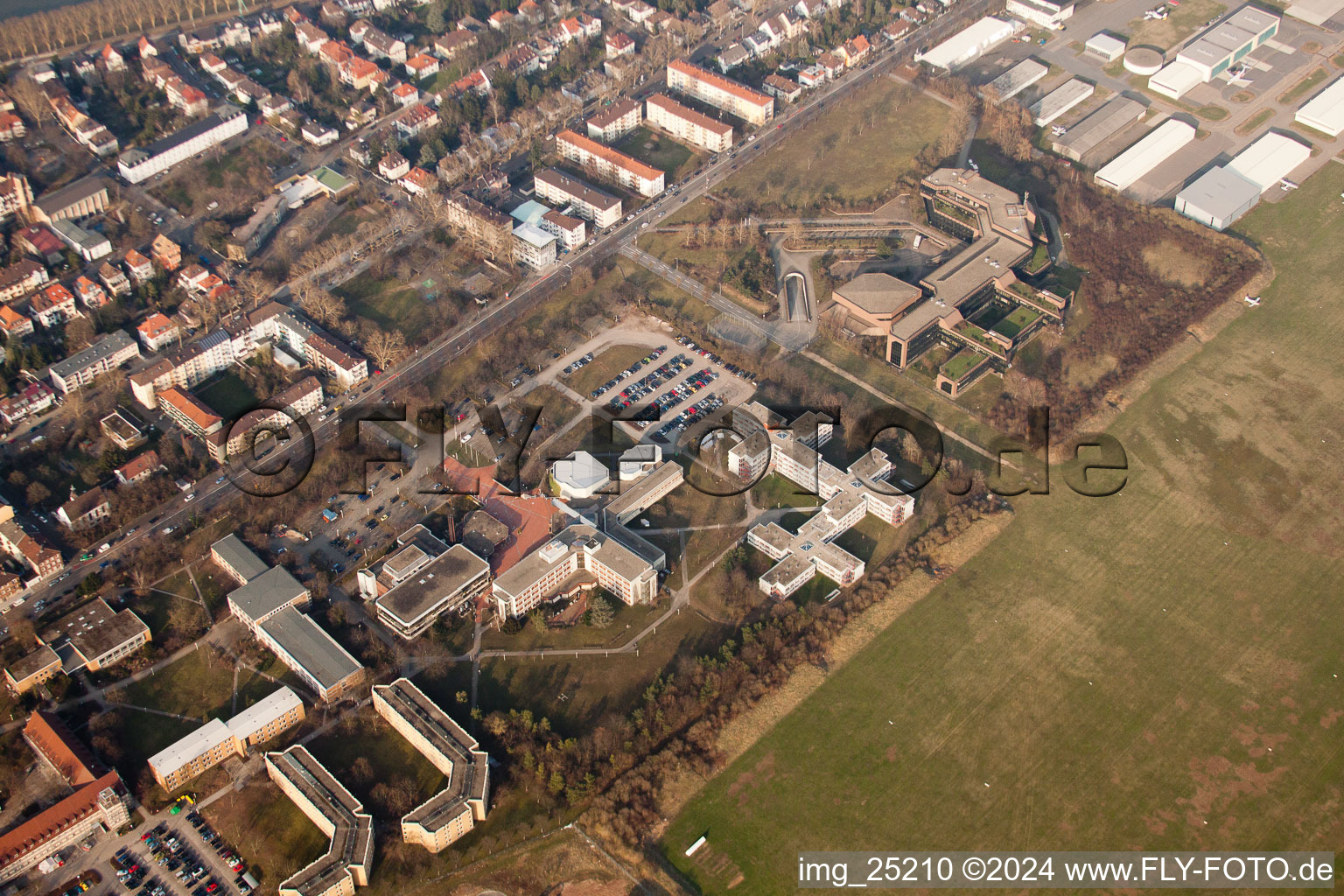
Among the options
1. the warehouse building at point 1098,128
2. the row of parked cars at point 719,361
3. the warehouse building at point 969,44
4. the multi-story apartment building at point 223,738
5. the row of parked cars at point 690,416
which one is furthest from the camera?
the warehouse building at point 969,44

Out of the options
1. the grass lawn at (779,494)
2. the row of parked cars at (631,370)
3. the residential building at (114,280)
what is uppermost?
the residential building at (114,280)

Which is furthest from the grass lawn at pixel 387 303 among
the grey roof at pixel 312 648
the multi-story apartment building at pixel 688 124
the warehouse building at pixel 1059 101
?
the warehouse building at pixel 1059 101

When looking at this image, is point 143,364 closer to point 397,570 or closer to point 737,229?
point 397,570

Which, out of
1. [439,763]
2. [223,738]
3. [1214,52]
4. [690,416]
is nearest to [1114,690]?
[690,416]

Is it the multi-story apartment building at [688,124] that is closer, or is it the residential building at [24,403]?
the residential building at [24,403]

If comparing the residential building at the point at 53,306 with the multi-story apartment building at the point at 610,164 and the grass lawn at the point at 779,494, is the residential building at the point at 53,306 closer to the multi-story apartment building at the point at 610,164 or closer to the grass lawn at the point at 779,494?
the multi-story apartment building at the point at 610,164

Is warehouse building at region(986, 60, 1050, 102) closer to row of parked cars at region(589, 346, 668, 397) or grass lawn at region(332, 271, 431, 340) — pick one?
row of parked cars at region(589, 346, 668, 397)

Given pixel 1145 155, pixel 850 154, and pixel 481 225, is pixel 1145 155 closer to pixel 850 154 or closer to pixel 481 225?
pixel 850 154
